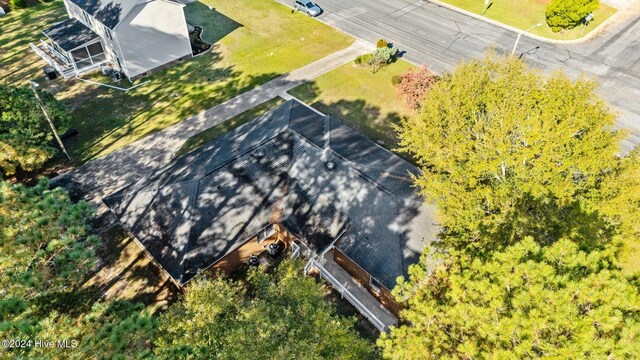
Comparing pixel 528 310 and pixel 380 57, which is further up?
pixel 528 310

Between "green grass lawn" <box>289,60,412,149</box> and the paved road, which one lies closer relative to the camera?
"green grass lawn" <box>289,60,412,149</box>

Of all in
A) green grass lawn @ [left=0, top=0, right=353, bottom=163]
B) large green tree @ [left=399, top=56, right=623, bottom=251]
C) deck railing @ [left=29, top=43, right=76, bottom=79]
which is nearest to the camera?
large green tree @ [left=399, top=56, right=623, bottom=251]

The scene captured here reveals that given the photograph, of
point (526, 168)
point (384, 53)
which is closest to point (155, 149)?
point (384, 53)

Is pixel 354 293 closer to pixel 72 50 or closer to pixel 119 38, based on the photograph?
pixel 119 38

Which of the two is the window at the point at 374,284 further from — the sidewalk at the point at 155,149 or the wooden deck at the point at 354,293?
the sidewalk at the point at 155,149

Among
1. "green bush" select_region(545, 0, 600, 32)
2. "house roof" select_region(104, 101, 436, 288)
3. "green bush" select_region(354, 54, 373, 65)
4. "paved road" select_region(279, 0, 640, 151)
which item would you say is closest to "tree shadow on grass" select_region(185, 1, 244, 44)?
"paved road" select_region(279, 0, 640, 151)

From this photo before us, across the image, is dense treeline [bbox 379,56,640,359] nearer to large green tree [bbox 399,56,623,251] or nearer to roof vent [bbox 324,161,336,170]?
large green tree [bbox 399,56,623,251]

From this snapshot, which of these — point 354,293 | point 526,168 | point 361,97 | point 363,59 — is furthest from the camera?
point 363,59

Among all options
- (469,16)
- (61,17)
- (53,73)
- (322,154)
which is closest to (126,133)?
(53,73)
